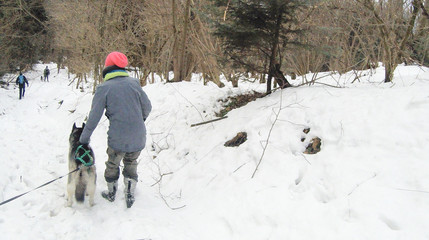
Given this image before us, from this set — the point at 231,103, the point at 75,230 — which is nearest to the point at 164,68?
the point at 231,103

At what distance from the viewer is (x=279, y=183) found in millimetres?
3447

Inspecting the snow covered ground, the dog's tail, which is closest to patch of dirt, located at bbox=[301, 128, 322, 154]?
the snow covered ground

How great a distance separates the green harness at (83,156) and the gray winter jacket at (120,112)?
11 cm

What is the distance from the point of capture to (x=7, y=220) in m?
3.11

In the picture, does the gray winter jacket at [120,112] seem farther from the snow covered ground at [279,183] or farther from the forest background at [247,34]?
the forest background at [247,34]

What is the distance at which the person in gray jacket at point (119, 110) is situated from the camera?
3299mm

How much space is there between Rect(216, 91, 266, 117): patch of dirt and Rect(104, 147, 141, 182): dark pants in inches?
125

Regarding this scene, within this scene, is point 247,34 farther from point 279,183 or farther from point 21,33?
point 21,33

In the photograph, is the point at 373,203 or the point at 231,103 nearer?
the point at 373,203

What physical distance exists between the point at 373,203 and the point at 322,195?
54cm

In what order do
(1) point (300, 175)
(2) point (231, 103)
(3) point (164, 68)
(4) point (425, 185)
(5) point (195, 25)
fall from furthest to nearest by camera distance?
(3) point (164, 68), (5) point (195, 25), (2) point (231, 103), (1) point (300, 175), (4) point (425, 185)

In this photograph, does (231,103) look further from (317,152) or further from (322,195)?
(322,195)

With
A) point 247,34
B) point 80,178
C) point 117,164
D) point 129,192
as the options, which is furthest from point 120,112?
point 247,34

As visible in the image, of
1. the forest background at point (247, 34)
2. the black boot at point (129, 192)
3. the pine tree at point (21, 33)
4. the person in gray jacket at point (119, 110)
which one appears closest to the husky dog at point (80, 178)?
the person in gray jacket at point (119, 110)
